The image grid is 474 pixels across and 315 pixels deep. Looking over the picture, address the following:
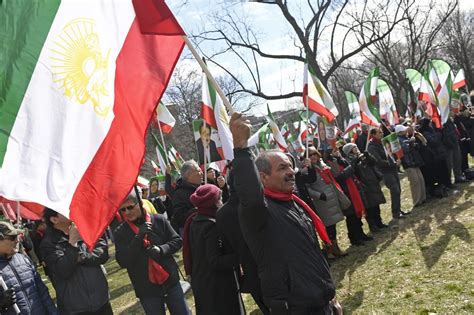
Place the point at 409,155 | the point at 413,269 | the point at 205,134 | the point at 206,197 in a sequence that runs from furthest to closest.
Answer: the point at 409,155 < the point at 205,134 < the point at 413,269 < the point at 206,197

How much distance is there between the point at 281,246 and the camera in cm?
288

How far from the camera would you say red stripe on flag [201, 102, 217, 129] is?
6.22 m

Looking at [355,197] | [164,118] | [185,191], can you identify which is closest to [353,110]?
[355,197]

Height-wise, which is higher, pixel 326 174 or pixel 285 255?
pixel 326 174

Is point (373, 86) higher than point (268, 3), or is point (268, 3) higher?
point (268, 3)

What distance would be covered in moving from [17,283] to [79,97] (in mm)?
2499

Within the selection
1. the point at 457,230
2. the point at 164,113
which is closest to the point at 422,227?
the point at 457,230

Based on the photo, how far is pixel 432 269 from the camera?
576 cm

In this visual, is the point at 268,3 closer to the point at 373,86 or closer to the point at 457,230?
the point at 373,86

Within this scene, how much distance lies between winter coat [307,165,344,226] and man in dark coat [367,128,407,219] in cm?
188

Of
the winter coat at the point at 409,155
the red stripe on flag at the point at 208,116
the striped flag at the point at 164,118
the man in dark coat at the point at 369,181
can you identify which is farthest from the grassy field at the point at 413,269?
the striped flag at the point at 164,118

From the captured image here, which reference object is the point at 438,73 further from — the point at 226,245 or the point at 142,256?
the point at 142,256

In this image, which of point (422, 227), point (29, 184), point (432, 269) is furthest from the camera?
A: point (422, 227)

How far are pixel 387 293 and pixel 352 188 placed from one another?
272 centimetres
